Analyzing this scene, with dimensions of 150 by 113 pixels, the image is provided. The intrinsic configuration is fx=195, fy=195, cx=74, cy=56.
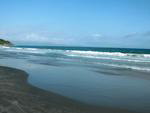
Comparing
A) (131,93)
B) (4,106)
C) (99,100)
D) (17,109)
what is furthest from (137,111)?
(4,106)

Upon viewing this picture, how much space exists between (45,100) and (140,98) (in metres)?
3.59

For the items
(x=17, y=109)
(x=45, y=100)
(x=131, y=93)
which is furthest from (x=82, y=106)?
(x=131, y=93)

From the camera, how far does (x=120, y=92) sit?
8352 millimetres

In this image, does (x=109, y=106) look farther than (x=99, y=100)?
No

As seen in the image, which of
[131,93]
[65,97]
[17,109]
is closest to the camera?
[17,109]

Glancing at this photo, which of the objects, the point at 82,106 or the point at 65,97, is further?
the point at 65,97

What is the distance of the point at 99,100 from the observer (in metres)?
7.04

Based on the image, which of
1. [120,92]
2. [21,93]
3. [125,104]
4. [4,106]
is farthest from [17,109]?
[120,92]

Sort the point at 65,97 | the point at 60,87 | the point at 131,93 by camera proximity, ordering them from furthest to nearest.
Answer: the point at 60,87 < the point at 131,93 < the point at 65,97

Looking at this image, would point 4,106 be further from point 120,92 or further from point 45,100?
point 120,92

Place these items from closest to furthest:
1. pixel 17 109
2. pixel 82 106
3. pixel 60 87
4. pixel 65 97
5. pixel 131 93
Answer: pixel 17 109
pixel 82 106
pixel 65 97
pixel 131 93
pixel 60 87

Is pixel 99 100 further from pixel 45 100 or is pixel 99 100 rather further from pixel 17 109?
pixel 17 109

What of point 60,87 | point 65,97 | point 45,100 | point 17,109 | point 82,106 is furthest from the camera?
point 60,87

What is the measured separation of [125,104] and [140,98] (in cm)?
113
